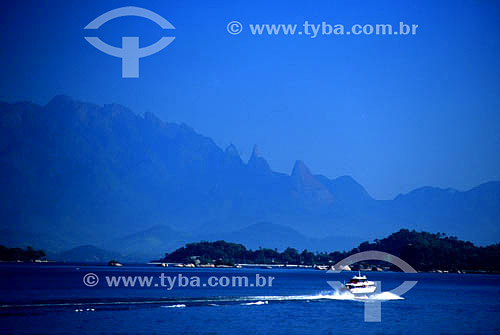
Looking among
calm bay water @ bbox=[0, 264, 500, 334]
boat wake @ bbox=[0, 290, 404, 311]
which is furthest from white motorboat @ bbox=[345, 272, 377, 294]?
calm bay water @ bbox=[0, 264, 500, 334]

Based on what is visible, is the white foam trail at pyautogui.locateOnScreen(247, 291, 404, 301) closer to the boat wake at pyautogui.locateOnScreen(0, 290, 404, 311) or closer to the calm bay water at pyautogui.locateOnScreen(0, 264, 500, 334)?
the boat wake at pyautogui.locateOnScreen(0, 290, 404, 311)

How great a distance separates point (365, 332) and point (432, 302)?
150 ft

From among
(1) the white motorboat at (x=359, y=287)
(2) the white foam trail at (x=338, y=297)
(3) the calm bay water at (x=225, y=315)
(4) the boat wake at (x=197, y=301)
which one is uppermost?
(1) the white motorboat at (x=359, y=287)

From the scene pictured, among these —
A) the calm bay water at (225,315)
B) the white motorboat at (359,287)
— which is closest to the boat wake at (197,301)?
the calm bay water at (225,315)

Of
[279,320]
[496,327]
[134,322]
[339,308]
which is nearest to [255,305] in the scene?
[339,308]

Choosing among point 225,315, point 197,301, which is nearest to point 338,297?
point 197,301

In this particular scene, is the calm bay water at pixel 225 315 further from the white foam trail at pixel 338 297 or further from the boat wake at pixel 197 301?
the white foam trail at pixel 338 297

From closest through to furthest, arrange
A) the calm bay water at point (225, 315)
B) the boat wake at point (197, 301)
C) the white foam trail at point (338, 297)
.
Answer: the calm bay water at point (225, 315), the boat wake at point (197, 301), the white foam trail at point (338, 297)

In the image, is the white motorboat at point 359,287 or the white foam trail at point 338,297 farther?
the white motorboat at point 359,287

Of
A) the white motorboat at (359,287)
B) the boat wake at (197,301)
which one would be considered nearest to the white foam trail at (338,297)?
the boat wake at (197,301)

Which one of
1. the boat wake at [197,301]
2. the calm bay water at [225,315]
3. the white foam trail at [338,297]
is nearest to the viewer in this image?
the calm bay water at [225,315]

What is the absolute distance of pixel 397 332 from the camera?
6888 centimetres

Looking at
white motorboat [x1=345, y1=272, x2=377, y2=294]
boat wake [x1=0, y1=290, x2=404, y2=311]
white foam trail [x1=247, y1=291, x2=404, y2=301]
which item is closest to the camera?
boat wake [x1=0, y1=290, x2=404, y2=311]

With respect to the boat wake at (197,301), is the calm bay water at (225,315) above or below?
below
